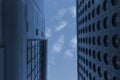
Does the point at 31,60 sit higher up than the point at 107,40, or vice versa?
the point at 107,40

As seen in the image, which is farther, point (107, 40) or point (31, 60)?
point (31, 60)

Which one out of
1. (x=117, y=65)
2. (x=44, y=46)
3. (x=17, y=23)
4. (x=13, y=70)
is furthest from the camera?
(x=44, y=46)

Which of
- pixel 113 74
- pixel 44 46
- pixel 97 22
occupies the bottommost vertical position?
pixel 113 74

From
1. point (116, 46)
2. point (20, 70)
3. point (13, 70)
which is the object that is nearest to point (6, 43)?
point (13, 70)

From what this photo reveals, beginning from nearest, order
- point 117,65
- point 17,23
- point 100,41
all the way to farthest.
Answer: point 17,23, point 117,65, point 100,41

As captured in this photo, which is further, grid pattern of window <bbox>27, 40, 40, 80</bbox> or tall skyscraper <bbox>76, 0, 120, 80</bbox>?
grid pattern of window <bbox>27, 40, 40, 80</bbox>

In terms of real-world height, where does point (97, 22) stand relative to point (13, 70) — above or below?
above

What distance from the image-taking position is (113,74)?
25.8m

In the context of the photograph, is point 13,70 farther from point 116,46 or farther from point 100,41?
point 100,41

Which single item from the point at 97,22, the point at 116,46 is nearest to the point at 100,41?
the point at 97,22

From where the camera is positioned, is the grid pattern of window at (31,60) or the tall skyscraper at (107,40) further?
the grid pattern of window at (31,60)

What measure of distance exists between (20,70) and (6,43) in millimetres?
3841

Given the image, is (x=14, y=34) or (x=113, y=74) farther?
(x=113, y=74)

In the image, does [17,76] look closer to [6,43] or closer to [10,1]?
[6,43]
